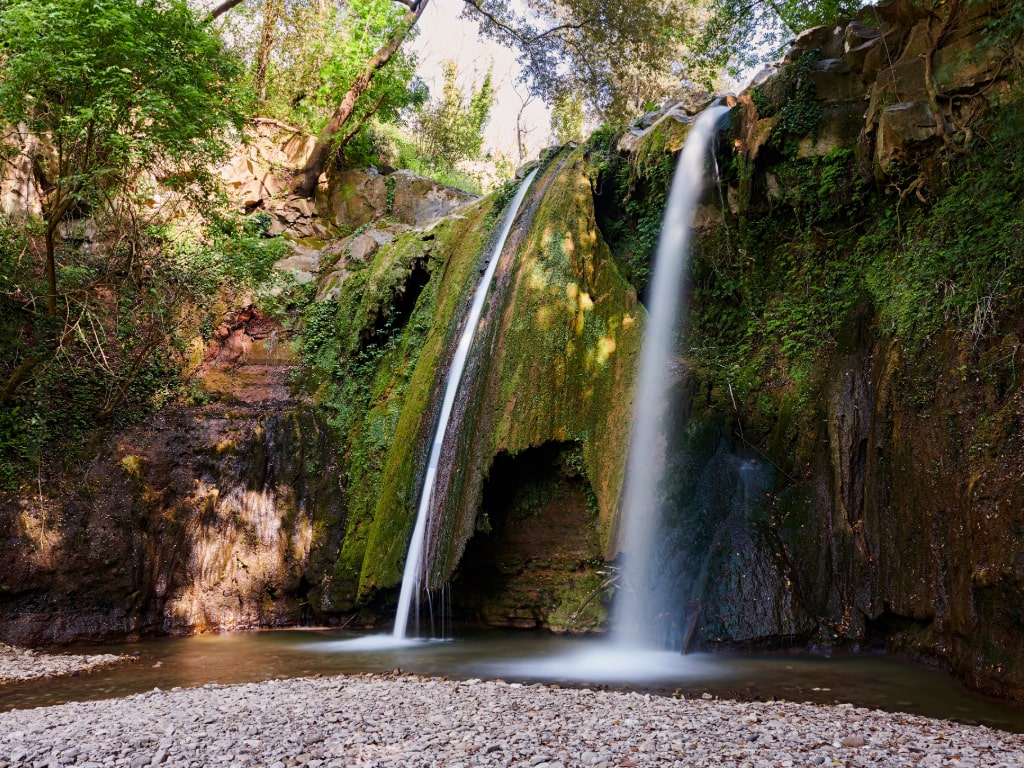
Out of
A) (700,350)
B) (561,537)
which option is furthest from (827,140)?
(561,537)

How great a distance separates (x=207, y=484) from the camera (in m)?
9.70

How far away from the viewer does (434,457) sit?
28.7 feet

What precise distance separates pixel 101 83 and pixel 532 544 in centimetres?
779

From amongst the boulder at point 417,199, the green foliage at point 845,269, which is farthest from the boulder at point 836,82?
the boulder at point 417,199

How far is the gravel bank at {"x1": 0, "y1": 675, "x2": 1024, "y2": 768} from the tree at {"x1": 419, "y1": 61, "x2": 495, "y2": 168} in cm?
2530

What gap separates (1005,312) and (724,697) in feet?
13.7

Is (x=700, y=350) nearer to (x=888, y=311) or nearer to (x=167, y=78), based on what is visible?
(x=888, y=311)

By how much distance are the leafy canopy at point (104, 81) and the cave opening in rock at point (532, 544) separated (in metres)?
6.28

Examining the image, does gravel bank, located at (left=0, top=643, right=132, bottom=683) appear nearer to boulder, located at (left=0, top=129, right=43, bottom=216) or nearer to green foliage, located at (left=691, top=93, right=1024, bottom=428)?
boulder, located at (left=0, top=129, right=43, bottom=216)

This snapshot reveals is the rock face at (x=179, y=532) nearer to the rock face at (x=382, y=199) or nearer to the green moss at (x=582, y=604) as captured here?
the green moss at (x=582, y=604)

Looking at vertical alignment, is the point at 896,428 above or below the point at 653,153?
below

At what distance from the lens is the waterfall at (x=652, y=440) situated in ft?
24.8

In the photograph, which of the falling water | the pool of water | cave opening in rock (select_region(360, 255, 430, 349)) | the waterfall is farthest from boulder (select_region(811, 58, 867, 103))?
the pool of water

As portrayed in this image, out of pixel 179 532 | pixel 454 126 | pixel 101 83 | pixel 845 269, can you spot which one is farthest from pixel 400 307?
pixel 454 126
